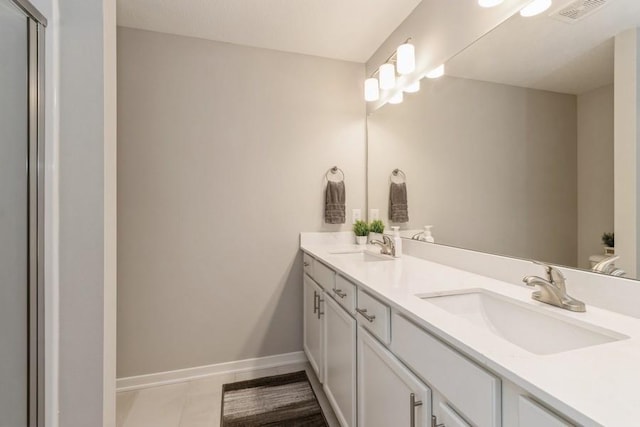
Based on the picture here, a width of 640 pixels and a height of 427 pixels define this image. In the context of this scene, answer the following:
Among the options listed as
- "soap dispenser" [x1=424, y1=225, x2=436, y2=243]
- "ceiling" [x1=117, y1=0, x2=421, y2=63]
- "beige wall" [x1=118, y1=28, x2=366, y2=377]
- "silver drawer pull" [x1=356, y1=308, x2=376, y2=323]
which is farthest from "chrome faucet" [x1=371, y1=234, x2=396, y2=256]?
"ceiling" [x1=117, y1=0, x2=421, y2=63]

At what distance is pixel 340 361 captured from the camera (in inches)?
57.2

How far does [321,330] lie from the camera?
1769mm

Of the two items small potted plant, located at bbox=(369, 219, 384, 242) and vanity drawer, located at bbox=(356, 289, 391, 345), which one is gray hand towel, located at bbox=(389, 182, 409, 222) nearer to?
small potted plant, located at bbox=(369, 219, 384, 242)

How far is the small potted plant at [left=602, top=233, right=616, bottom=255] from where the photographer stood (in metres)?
0.92

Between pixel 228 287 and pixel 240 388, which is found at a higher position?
pixel 228 287

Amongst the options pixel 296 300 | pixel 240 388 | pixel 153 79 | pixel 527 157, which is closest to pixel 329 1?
pixel 153 79

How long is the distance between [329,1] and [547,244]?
1.69m

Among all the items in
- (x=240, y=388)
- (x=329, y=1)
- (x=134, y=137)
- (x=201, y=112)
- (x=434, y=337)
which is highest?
(x=329, y=1)

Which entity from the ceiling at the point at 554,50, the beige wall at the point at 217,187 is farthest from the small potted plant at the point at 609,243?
the beige wall at the point at 217,187

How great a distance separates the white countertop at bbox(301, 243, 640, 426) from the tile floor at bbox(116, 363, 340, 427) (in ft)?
3.70

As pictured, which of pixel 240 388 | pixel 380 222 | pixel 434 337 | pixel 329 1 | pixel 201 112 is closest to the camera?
pixel 434 337

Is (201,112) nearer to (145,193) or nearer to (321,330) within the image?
(145,193)

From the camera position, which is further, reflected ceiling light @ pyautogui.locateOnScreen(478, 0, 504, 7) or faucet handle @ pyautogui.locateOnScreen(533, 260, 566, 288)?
reflected ceiling light @ pyautogui.locateOnScreen(478, 0, 504, 7)

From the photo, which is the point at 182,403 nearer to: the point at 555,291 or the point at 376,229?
the point at 376,229
